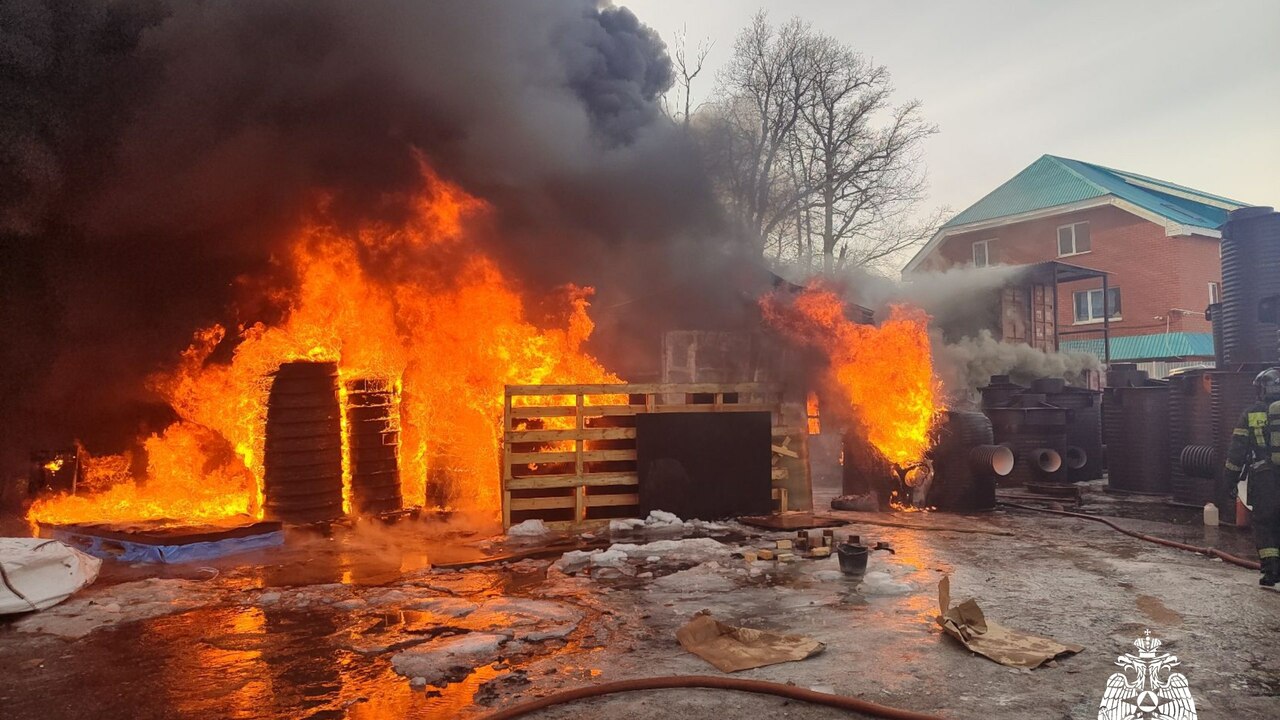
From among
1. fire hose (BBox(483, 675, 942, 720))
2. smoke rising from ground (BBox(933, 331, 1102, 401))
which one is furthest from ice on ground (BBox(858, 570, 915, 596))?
smoke rising from ground (BBox(933, 331, 1102, 401))

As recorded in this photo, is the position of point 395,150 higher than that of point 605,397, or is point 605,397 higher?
point 395,150

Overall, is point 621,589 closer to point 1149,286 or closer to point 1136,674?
point 1136,674

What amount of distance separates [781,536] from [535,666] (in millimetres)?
5296

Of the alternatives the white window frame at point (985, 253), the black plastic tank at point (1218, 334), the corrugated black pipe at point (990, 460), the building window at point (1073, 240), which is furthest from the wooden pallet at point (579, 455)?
the white window frame at point (985, 253)

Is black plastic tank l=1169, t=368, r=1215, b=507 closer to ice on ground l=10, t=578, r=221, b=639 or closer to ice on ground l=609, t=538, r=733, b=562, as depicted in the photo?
ice on ground l=609, t=538, r=733, b=562

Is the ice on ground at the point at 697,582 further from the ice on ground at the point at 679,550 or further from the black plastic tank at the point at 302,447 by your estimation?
the black plastic tank at the point at 302,447

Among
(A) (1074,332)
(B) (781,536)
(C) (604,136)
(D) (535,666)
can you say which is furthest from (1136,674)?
(A) (1074,332)

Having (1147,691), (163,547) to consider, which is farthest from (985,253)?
(163,547)

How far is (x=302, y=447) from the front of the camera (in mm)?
10789

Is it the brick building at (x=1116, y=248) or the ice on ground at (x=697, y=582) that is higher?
the brick building at (x=1116, y=248)

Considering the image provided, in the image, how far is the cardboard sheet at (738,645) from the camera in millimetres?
4887

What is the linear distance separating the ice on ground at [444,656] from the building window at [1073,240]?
3328cm

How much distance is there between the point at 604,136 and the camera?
49.0 feet

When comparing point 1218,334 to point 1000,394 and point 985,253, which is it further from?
point 985,253
